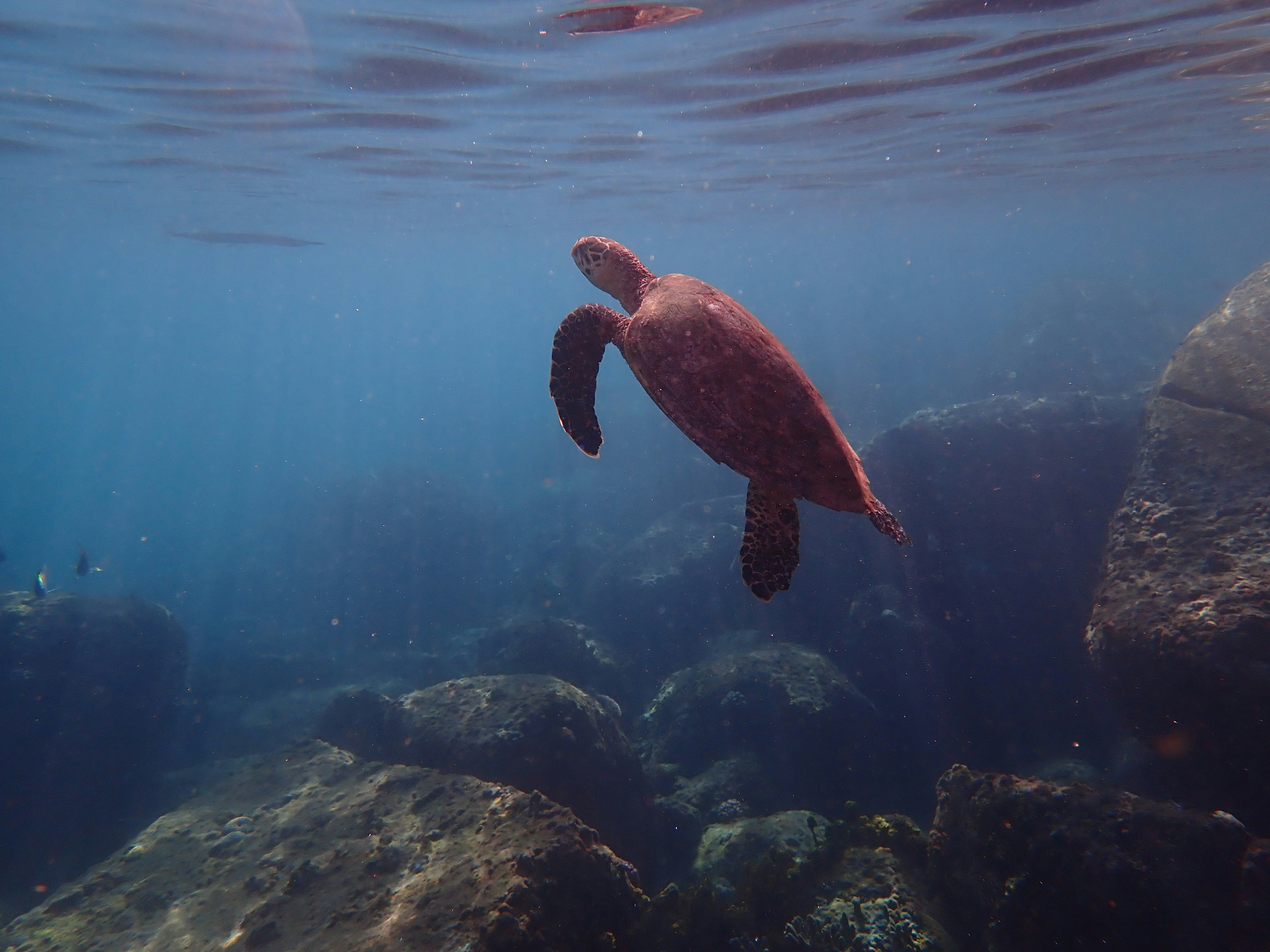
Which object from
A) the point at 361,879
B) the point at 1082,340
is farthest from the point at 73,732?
the point at 1082,340

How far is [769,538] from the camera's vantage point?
4.35 metres

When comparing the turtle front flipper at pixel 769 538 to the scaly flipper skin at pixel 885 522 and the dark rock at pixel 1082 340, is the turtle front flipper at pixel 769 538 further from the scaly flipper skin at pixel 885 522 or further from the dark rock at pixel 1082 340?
the dark rock at pixel 1082 340

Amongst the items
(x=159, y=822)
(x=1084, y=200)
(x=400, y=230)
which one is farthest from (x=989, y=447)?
(x=1084, y=200)

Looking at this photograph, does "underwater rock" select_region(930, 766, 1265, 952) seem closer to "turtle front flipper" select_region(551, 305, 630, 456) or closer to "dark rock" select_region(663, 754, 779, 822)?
"dark rock" select_region(663, 754, 779, 822)

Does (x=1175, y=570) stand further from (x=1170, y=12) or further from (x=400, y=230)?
(x=400, y=230)

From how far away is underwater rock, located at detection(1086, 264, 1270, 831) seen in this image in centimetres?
551

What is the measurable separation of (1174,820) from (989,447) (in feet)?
31.7

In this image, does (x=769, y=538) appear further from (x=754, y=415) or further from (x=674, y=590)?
(x=674, y=590)

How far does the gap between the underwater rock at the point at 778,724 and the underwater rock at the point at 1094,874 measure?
346 cm

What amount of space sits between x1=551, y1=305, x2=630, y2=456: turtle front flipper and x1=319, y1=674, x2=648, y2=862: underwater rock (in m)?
4.34

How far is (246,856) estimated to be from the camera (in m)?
6.73

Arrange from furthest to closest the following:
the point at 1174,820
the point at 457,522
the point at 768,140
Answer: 1. the point at 457,522
2. the point at 768,140
3. the point at 1174,820

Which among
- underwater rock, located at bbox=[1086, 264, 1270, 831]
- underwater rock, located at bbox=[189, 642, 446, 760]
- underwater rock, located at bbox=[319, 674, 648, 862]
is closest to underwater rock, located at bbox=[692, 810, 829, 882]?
underwater rock, located at bbox=[319, 674, 648, 862]

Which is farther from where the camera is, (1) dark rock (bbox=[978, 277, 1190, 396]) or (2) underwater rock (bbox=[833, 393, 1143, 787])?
(1) dark rock (bbox=[978, 277, 1190, 396])
